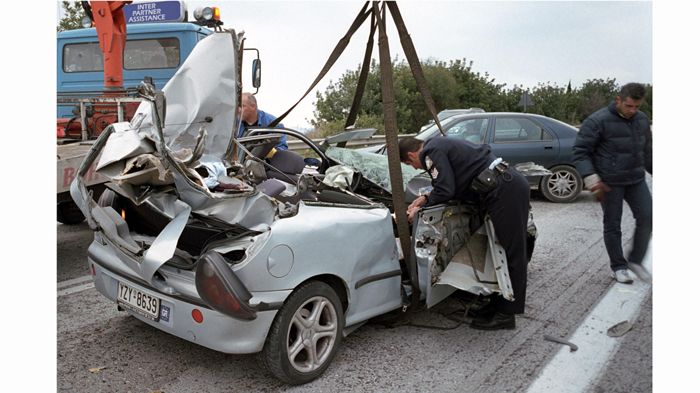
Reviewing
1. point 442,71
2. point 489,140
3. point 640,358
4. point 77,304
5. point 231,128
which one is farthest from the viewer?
point 489,140

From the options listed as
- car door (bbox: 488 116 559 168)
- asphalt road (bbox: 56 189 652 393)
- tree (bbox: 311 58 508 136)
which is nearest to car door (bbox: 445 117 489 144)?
car door (bbox: 488 116 559 168)

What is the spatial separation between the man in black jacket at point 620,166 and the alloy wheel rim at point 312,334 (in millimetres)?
1597

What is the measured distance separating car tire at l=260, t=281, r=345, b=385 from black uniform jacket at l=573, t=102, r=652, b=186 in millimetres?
1642

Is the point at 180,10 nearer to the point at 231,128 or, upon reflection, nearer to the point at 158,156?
the point at 231,128

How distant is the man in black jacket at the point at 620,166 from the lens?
2.41 m

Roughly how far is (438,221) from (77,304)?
263cm

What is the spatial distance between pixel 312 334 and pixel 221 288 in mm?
633

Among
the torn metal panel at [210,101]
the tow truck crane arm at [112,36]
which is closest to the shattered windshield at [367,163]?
the torn metal panel at [210,101]

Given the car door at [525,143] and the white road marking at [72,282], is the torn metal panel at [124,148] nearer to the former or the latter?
the white road marking at [72,282]

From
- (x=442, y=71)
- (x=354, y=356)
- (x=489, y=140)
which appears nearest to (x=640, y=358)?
(x=354, y=356)

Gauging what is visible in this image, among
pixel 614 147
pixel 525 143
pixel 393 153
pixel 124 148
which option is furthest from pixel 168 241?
pixel 525 143

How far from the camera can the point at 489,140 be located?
6633 millimetres

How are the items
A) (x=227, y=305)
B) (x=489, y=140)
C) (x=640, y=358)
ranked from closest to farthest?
(x=227, y=305) → (x=640, y=358) → (x=489, y=140)

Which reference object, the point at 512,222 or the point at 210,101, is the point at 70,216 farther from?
the point at 512,222
